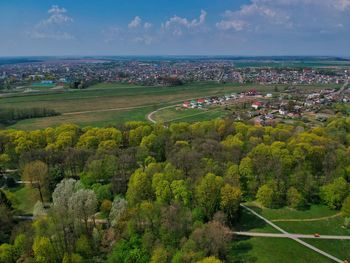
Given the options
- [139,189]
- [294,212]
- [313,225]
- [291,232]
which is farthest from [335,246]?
[139,189]

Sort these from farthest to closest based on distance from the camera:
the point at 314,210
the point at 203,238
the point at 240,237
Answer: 1. the point at 314,210
2. the point at 240,237
3. the point at 203,238

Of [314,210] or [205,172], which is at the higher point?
[205,172]

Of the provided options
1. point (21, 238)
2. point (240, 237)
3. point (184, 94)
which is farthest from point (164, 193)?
point (184, 94)

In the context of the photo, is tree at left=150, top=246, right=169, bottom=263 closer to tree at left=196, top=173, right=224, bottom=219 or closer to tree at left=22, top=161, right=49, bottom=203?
tree at left=196, top=173, right=224, bottom=219

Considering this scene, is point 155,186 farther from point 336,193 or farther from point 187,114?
point 187,114

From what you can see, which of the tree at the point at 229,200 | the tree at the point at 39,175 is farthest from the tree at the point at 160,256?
the tree at the point at 39,175

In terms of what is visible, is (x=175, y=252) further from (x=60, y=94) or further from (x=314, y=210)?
(x=60, y=94)

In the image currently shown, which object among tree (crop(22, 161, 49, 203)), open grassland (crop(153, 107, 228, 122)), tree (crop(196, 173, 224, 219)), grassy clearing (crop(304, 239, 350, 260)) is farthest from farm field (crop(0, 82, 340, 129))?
grassy clearing (crop(304, 239, 350, 260))

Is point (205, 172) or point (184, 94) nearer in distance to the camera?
point (205, 172)
